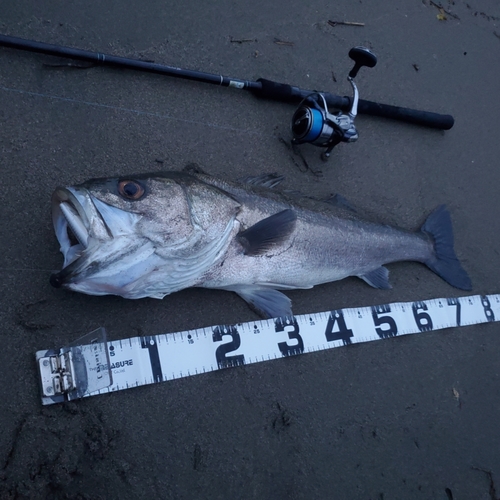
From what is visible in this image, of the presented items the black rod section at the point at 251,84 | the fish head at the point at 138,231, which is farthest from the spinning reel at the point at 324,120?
the fish head at the point at 138,231

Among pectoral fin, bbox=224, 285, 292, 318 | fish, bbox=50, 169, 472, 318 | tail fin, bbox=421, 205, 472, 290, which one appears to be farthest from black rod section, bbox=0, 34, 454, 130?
pectoral fin, bbox=224, 285, 292, 318

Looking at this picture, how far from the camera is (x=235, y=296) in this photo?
9.23 feet

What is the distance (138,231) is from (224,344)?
965mm

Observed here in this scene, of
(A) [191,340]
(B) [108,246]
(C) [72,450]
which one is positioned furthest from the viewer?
(A) [191,340]

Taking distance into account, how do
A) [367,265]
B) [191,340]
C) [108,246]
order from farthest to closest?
[367,265] → [191,340] → [108,246]

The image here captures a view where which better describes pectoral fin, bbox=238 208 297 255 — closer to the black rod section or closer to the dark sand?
the dark sand

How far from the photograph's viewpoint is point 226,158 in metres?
3.02

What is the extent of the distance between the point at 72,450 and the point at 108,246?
1.16 metres

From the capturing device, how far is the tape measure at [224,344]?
231 cm

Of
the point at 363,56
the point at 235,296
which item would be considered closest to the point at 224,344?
the point at 235,296

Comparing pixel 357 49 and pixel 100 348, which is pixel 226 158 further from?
pixel 100 348

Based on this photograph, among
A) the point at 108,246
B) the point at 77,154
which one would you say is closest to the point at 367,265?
the point at 108,246

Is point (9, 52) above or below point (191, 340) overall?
above

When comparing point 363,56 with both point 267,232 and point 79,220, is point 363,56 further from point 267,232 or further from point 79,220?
point 79,220
